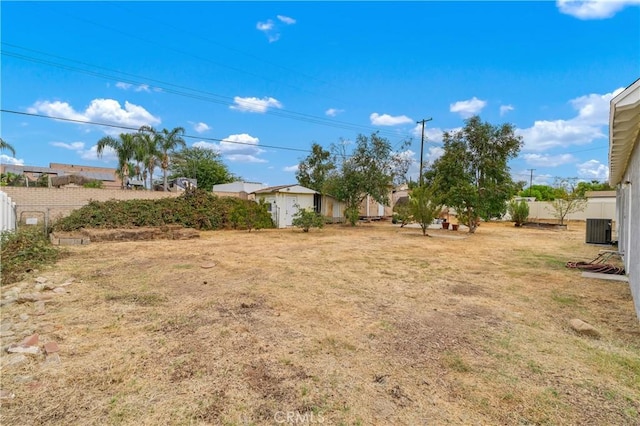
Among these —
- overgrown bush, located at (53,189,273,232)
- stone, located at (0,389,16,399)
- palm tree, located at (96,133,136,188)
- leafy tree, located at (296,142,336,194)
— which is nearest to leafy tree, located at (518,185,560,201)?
leafy tree, located at (296,142,336,194)

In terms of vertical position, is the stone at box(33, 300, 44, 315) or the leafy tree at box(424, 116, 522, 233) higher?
the leafy tree at box(424, 116, 522, 233)

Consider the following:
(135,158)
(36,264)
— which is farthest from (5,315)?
(135,158)

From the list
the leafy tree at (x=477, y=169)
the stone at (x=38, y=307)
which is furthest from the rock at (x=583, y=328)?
the leafy tree at (x=477, y=169)

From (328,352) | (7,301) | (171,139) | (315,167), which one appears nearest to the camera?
(328,352)

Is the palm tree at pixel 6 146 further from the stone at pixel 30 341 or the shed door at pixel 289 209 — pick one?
the stone at pixel 30 341

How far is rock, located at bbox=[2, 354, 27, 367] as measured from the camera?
2760mm

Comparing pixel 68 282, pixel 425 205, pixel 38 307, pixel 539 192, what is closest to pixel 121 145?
pixel 68 282

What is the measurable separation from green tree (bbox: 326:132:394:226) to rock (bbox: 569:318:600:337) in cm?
1547

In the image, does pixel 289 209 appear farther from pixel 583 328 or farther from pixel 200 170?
pixel 200 170

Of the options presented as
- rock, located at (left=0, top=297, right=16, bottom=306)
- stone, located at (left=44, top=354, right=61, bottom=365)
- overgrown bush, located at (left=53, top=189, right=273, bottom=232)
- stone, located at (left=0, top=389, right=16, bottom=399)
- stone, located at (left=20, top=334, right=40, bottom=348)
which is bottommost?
stone, located at (left=0, top=389, right=16, bottom=399)

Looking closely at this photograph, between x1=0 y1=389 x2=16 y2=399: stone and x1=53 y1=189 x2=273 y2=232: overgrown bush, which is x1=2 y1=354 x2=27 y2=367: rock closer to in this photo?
x1=0 y1=389 x2=16 y2=399: stone

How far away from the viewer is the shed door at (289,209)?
18.7 metres

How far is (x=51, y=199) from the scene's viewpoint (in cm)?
1391

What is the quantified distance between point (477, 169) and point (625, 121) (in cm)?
1313
